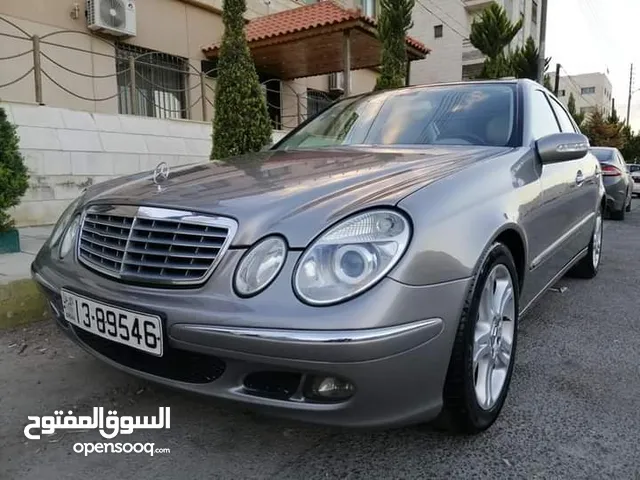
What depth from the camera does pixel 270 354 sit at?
1.53 metres

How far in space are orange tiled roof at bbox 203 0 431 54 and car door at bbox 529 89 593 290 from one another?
20.8 ft

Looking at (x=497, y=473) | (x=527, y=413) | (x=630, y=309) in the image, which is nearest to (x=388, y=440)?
(x=497, y=473)

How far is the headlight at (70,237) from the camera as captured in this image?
2.25 meters

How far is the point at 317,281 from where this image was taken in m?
1.59

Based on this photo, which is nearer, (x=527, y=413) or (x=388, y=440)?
(x=388, y=440)

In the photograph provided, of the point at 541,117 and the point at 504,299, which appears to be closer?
the point at 504,299

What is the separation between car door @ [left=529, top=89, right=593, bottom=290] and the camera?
2.66 metres

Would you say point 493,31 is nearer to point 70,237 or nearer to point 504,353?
point 504,353

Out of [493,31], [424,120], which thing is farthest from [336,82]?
[424,120]

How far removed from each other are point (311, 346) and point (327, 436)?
717 millimetres

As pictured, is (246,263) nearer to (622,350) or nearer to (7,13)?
(622,350)

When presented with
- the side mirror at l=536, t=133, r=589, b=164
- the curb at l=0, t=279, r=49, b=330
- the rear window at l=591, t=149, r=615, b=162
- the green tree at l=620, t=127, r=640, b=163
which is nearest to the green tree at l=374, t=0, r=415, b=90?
the rear window at l=591, t=149, r=615, b=162

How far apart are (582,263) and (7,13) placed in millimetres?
7277

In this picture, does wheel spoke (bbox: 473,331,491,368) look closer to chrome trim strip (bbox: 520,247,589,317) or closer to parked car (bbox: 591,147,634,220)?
chrome trim strip (bbox: 520,247,589,317)
